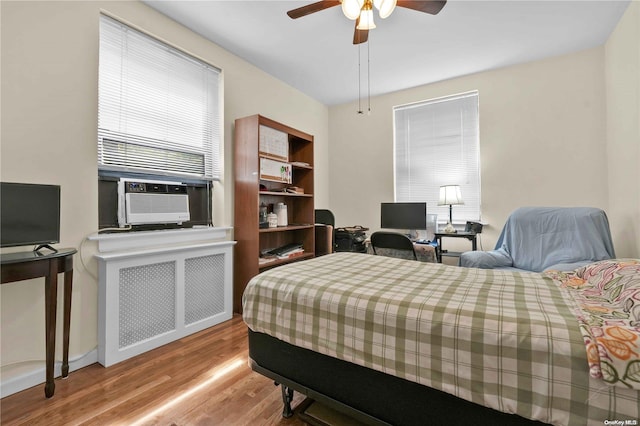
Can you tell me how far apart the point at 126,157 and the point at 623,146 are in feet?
14.5

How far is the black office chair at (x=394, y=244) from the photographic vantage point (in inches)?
115

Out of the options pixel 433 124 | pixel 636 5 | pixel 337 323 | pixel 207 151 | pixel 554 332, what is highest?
pixel 636 5

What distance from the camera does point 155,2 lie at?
7.50 feet

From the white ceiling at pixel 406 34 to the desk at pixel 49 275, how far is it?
213cm

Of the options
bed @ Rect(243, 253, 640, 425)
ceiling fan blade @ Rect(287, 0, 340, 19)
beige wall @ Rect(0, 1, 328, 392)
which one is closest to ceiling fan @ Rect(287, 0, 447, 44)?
ceiling fan blade @ Rect(287, 0, 340, 19)

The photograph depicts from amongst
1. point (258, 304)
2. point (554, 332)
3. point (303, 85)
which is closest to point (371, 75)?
point (303, 85)

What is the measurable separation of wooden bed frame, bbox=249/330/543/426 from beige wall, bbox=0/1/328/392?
1.42 metres

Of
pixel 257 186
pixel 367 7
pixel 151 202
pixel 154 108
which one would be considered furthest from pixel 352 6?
pixel 151 202

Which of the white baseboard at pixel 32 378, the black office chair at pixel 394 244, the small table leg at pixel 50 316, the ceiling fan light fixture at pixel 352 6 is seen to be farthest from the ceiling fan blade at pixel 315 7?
the white baseboard at pixel 32 378

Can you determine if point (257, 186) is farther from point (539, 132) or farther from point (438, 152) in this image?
point (539, 132)

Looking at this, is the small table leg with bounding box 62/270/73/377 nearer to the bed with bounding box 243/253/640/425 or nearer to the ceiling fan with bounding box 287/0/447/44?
the bed with bounding box 243/253/640/425

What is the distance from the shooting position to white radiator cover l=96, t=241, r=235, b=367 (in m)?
1.96

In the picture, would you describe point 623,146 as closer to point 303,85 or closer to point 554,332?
point 554,332

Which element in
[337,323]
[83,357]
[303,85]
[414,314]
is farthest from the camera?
[303,85]
